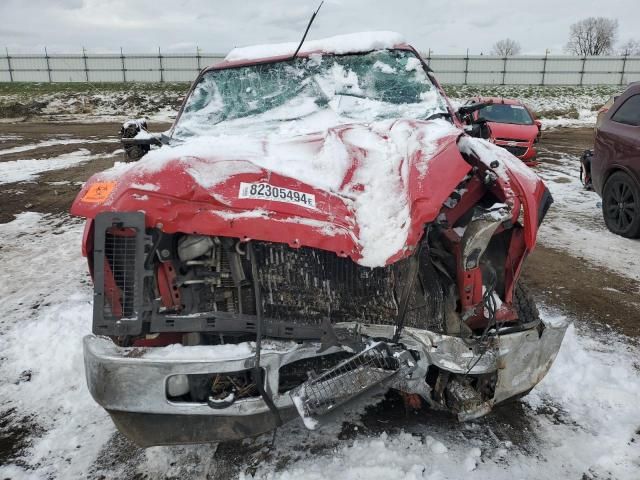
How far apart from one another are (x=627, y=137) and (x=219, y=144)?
5269 mm

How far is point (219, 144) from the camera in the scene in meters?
2.66

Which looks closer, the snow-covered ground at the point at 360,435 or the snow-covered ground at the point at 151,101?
the snow-covered ground at the point at 360,435

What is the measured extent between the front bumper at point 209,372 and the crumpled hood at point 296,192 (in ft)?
1.58

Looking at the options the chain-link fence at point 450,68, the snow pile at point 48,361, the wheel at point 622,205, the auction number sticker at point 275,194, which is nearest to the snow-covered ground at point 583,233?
the wheel at point 622,205

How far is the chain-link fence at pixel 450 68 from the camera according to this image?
30.8 m

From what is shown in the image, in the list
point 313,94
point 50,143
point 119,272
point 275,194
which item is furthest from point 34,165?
point 275,194

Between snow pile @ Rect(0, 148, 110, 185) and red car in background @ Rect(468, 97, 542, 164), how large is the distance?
889 cm

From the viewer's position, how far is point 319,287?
239 cm

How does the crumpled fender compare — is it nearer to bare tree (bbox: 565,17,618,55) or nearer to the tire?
the tire

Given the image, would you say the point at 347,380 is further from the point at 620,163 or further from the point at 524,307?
the point at 620,163

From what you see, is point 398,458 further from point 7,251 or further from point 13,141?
point 13,141

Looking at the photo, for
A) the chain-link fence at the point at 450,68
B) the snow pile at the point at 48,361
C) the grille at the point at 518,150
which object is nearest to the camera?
the snow pile at the point at 48,361

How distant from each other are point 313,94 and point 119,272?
2.22 m

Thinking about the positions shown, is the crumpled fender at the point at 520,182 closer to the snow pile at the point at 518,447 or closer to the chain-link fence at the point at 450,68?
the snow pile at the point at 518,447
